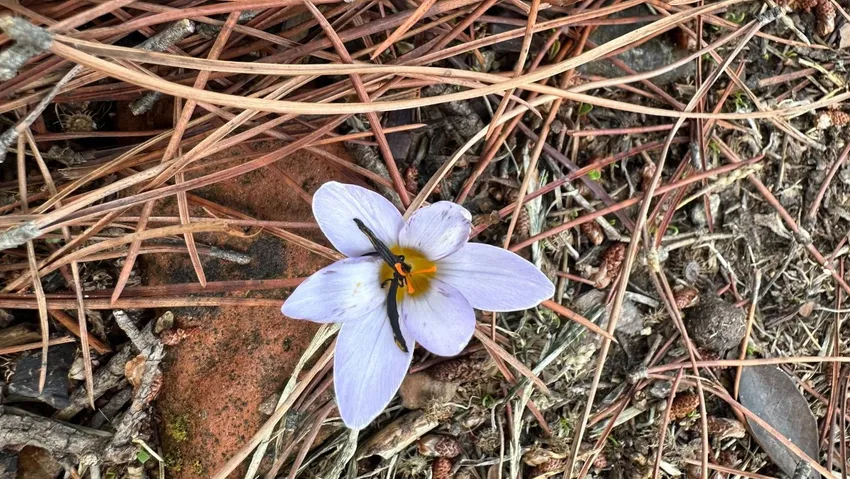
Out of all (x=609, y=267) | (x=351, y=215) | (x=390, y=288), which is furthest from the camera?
(x=609, y=267)

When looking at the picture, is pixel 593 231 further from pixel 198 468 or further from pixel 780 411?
pixel 198 468

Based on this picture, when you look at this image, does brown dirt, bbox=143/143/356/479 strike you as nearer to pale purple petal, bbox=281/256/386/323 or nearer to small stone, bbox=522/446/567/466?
pale purple petal, bbox=281/256/386/323

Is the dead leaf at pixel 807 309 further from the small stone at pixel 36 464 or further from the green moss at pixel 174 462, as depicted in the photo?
the small stone at pixel 36 464

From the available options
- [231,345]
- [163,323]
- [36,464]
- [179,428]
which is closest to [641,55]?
[231,345]

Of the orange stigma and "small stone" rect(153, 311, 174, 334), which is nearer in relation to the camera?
the orange stigma

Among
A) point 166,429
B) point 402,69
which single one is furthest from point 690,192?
point 166,429

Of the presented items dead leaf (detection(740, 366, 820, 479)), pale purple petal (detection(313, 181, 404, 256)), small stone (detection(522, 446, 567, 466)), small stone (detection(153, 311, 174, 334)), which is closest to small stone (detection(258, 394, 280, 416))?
small stone (detection(153, 311, 174, 334))
